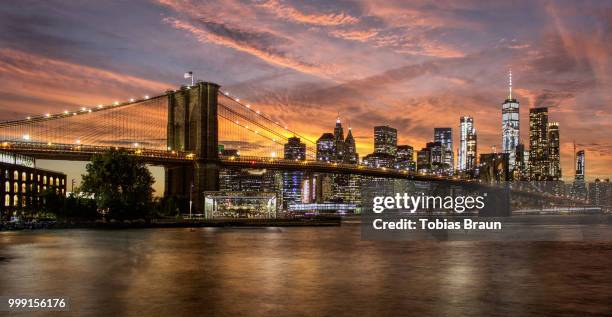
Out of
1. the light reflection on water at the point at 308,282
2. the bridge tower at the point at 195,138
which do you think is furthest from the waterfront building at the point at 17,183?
the light reflection on water at the point at 308,282

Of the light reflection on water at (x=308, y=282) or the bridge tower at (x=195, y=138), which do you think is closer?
the light reflection on water at (x=308, y=282)

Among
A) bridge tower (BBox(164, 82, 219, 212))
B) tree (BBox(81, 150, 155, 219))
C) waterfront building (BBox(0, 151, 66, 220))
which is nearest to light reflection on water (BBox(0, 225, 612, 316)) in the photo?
tree (BBox(81, 150, 155, 219))

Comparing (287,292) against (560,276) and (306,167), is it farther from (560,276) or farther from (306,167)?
(306,167)

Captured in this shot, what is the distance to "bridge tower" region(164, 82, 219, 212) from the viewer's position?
106m

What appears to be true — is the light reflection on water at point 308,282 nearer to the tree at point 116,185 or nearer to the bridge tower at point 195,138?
the tree at point 116,185

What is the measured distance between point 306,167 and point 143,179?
1366 inches

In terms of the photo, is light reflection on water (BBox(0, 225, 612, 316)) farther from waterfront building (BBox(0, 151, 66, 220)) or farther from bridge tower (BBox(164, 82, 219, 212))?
waterfront building (BBox(0, 151, 66, 220))

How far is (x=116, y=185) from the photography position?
91250 millimetres

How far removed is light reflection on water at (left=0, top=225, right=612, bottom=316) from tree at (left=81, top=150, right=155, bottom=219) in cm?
4715

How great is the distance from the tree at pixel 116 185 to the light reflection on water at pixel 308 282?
155 feet

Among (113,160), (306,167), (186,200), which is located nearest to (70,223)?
(113,160)

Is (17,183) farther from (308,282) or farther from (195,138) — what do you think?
(308,282)

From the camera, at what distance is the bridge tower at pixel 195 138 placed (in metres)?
106

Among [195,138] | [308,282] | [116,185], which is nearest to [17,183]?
[195,138]
